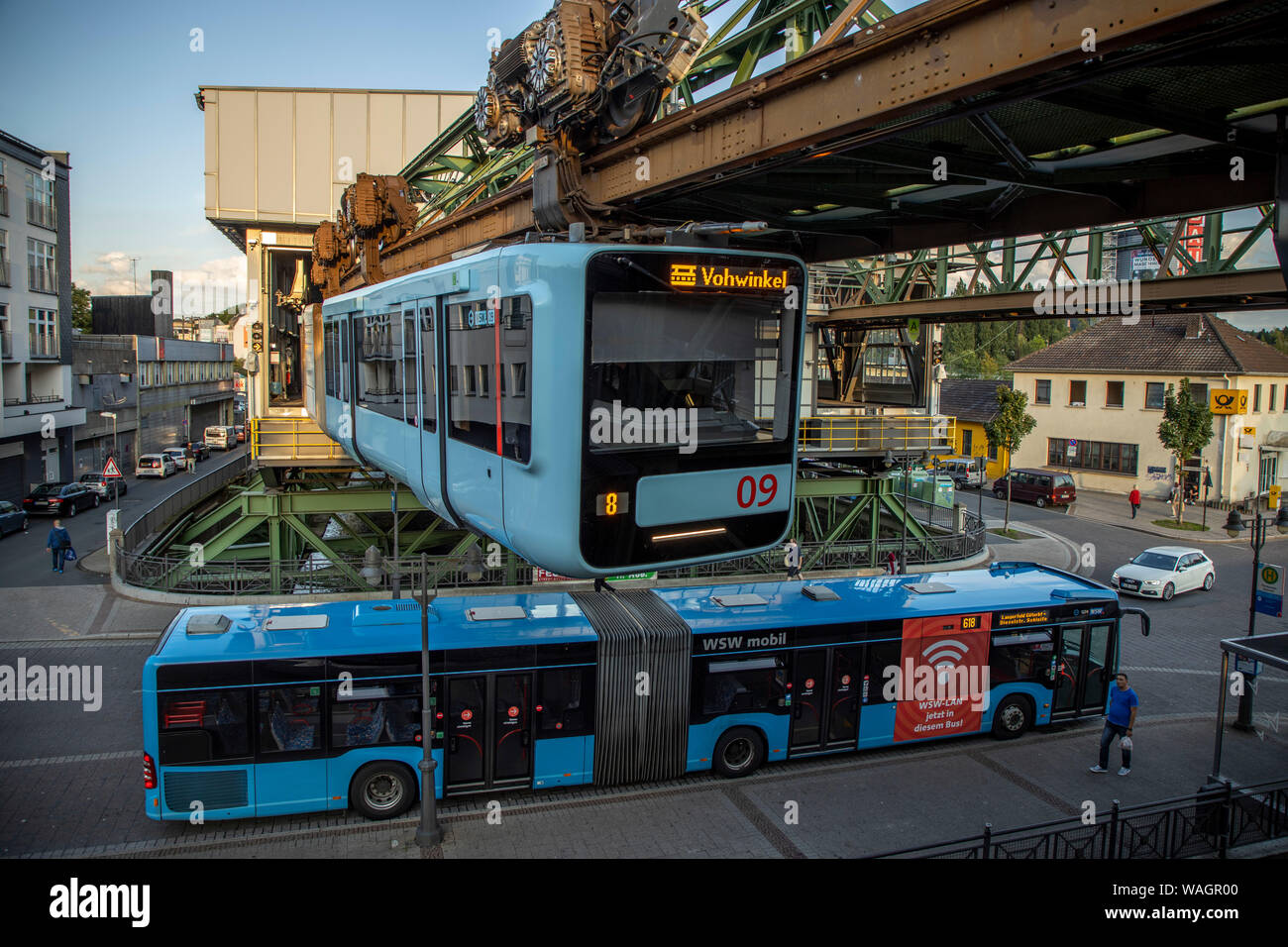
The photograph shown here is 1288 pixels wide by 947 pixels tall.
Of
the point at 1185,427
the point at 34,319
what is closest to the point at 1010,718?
the point at 1185,427

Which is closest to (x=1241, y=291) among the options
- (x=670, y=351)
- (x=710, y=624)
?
(x=710, y=624)

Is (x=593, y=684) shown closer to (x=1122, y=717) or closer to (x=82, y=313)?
(x=1122, y=717)

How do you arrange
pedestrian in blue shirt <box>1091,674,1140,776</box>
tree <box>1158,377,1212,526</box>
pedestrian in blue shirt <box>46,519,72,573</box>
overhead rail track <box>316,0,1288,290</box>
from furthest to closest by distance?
tree <box>1158,377,1212,526</box> → pedestrian in blue shirt <box>46,519,72,573</box> → pedestrian in blue shirt <box>1091,674,1140,776</box> → overhead rail track <box>316,0,1288,290</box>

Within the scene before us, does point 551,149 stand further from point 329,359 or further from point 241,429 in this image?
point 241,429

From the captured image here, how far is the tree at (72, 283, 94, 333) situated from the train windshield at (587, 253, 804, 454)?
75.6 m

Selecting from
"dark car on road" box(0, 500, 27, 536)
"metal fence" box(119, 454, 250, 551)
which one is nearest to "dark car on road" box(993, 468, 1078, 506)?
"metal fence" box(119, 454, 250, 551)

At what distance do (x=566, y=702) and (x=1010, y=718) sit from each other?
282 inches

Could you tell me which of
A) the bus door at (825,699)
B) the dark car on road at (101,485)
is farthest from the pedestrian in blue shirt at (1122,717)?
the dark car on road at (101,485)

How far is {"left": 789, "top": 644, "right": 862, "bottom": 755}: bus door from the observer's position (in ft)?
40.9

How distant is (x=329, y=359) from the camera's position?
1474 cm

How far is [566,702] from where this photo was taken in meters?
11.3

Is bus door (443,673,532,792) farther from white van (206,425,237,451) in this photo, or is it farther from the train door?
white van (206,425,237,451)

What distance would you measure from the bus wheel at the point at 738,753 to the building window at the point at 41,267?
34.2 m
